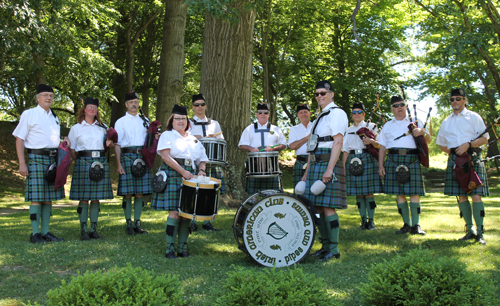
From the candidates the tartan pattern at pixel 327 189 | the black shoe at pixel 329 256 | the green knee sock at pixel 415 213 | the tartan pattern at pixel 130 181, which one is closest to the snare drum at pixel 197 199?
the tartan pattern at pixel 327 189

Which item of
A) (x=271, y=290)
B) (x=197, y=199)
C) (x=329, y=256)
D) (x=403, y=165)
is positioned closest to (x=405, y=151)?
(x=403, y=165)

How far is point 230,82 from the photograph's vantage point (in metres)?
8.22

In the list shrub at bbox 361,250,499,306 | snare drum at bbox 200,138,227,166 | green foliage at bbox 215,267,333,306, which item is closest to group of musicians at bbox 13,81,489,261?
snare drum at bbox 200,138,227,166

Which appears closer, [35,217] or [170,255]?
[170,255]

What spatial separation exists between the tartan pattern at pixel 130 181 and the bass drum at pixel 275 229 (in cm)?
213

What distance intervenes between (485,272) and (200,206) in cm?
282

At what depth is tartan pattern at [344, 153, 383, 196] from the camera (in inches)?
270

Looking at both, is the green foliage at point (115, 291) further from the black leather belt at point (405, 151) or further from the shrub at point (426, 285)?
the black leather belt at point (405, 151)

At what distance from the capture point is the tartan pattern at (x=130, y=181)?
6.03 metres

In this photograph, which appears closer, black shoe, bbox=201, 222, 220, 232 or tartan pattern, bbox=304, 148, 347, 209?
tartan pattern, bbox=304, 148, 347, 209

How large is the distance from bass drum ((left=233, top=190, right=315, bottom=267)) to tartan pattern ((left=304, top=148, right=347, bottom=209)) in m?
0.40

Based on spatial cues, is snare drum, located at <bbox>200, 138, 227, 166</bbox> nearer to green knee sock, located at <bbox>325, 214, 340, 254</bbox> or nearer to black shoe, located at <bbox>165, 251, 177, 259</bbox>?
black shoe, located at <bbox>165, 251, 177, 259</bbox>

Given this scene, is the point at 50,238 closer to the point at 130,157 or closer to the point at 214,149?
the point at 130,157

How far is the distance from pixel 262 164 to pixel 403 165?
203 centimetres
